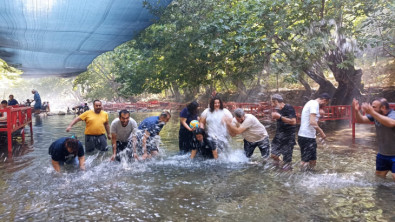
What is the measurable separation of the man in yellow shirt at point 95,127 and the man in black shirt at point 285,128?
4.00m

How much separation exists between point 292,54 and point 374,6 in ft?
11.2

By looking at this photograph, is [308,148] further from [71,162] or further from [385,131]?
[71,162]

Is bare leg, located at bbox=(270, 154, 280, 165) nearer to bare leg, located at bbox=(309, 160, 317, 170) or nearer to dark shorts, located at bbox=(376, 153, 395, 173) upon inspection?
bare leg, located at bbox=(309, 160, 317, 170)

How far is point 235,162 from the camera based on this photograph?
7.56 meters

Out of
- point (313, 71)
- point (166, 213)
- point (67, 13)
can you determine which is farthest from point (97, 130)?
point (313, 71)

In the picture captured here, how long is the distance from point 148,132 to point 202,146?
1.33 meters

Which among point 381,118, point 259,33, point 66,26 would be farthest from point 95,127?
point 259,33

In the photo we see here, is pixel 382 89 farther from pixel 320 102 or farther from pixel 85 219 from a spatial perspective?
pixel 85 219

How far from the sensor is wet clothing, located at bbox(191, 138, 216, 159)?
7551 mm

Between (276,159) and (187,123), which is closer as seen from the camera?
(276,159)

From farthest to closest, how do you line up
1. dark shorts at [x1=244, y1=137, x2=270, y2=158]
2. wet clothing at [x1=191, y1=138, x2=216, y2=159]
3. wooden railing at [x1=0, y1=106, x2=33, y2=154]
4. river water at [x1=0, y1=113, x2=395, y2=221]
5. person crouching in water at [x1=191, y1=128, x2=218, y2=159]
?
wooden railing at [x1=0, y1=106, x2=33, y2=154], wet clothing at [x1=191, y1=138, x2=216, y2=159], person crouching in water at [x1=191, y1=128, x2=218, y2=159], dark shorts at [x1=244, y1=137, x2=270, y2=158], river water at [x1=0, y1=113, x2=395, y2=221]

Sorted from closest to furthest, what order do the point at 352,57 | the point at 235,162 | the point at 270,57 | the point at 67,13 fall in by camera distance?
the point at 235,162 < the point at 67,13 < the point at 352,57 < the point at 270,57

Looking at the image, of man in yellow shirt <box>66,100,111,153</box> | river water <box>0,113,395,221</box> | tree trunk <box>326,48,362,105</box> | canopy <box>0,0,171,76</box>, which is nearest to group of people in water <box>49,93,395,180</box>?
man in yellow shirt <box>66,100,111,153</box>

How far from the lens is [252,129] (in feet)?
23.0
